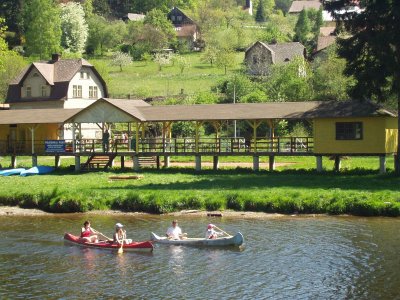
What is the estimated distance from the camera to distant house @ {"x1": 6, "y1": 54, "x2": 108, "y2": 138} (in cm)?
8006

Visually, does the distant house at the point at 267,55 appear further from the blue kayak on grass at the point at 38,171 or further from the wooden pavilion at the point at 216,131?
the blue kayak on grass at the point at 38,171

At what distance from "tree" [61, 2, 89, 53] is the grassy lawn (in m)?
6.49

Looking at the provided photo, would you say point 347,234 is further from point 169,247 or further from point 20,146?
point 20,146

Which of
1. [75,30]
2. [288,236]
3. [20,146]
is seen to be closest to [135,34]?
[75,30]

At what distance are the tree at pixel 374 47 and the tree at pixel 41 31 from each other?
73.0 metres

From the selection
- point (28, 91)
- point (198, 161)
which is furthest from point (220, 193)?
point (28, 91)

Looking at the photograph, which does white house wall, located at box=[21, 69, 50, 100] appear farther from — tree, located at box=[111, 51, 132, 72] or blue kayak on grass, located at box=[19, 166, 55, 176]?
tree, located at box=[111, 51, 132, 72]

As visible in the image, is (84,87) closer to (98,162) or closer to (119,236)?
(98,162)

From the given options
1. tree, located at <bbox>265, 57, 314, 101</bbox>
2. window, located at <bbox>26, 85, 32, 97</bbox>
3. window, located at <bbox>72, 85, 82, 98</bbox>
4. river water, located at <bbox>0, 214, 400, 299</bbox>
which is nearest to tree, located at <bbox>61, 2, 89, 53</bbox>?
window, located at <bbox>26, 85, 32, 97</bbox>

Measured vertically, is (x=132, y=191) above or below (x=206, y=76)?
below

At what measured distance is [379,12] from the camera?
148ft

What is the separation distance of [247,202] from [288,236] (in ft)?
22.1

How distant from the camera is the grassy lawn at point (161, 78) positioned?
3883 inches

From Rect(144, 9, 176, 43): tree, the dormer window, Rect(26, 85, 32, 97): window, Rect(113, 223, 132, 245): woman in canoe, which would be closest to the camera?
Rect(113, 223, 132, 245): woman in canoe
